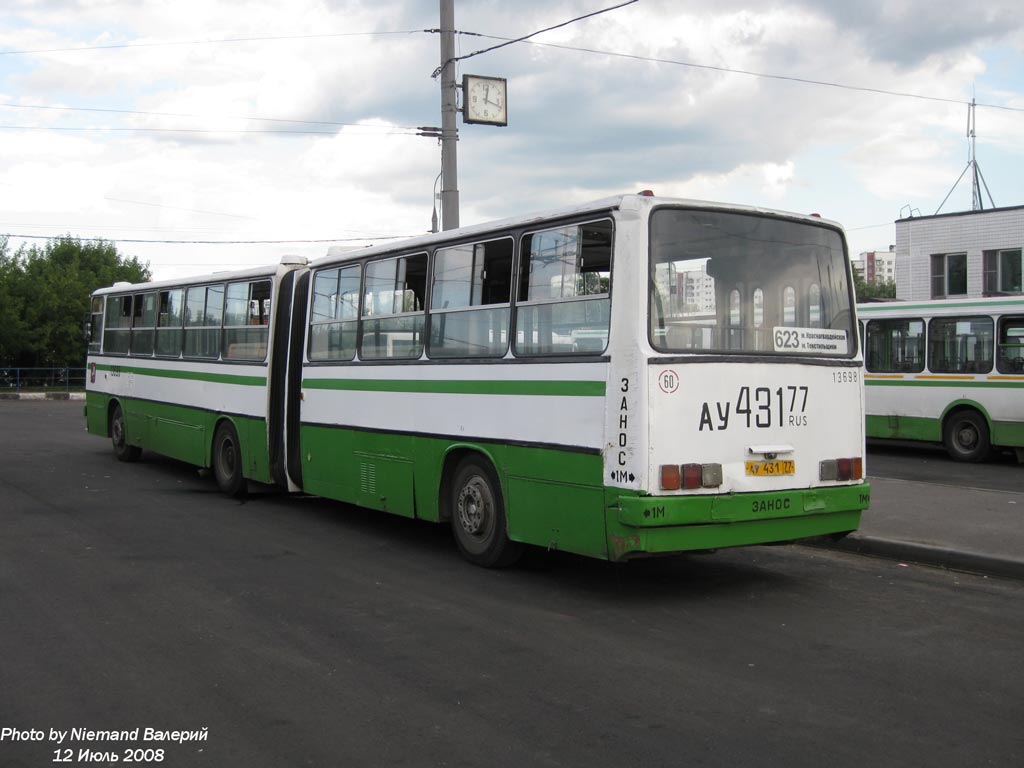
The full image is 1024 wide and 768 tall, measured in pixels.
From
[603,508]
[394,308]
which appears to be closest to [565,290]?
[603,508]

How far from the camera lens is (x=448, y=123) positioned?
647 inches

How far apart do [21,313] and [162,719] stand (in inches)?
1965

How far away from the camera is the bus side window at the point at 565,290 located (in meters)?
7.96

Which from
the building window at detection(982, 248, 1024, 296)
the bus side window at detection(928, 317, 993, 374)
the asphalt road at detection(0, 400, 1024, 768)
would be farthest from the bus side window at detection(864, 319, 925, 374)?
the building window at detection(982, 248, 1024, 296)

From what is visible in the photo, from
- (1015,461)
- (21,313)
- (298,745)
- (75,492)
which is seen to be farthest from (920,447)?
(21,313)

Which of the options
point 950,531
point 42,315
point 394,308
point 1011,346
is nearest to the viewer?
point 950,531

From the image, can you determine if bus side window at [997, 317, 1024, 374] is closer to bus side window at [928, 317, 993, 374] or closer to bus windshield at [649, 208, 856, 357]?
bus side window at [928, 317, 993, 374]

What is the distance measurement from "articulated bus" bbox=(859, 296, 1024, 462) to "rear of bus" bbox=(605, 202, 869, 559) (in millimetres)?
10802

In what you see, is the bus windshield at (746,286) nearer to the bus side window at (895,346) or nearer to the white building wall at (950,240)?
the bus side window at (895,346)

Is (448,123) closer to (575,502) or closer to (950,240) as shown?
(575,502)

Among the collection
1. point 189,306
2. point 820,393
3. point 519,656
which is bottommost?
point 519,656

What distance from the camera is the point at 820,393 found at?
27.9 ft

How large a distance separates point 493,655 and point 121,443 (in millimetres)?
14064

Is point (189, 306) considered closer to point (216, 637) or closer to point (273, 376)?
point (273, 376)
